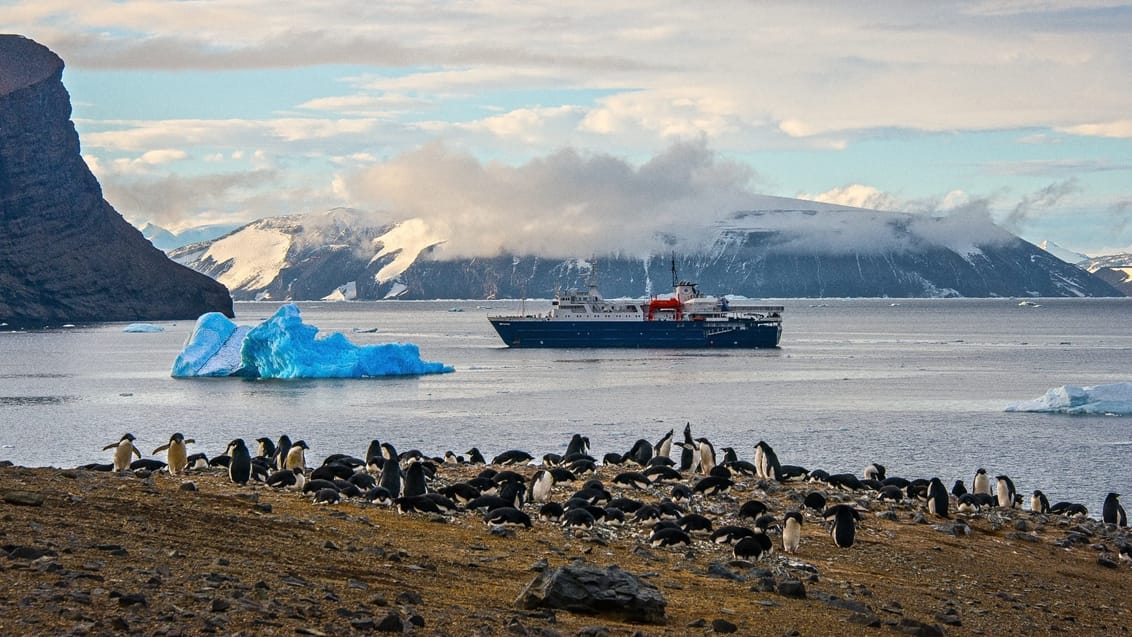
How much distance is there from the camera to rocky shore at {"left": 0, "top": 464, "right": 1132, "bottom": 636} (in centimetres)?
977

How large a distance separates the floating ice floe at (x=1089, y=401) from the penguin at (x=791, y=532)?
109 feet

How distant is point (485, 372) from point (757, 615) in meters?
61.8

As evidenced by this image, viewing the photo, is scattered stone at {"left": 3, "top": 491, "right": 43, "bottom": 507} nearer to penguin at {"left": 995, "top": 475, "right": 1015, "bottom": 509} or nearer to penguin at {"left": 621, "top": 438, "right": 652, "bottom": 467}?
penguin at {"left": 621, "top": 438, "right": 652, "bottom": 467}

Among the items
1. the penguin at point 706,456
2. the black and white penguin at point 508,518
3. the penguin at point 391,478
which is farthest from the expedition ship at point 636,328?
the black and white penguin at point 508,518

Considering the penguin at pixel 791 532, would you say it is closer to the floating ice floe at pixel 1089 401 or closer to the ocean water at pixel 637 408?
the ocean water at pixel 637 408

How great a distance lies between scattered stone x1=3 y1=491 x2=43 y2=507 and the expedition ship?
90342 millimetres

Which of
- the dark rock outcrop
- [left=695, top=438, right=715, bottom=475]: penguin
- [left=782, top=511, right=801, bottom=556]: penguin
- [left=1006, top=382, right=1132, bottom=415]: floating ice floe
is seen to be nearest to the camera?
the dark rock outcrop

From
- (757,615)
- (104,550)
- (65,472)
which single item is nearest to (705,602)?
(757,615)

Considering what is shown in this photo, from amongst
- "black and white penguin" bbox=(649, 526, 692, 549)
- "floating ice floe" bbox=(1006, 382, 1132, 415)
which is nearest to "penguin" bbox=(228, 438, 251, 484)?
"black and white penguin" bbox=(649, 526, 692, 549)

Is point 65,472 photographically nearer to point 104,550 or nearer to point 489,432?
point 104,550

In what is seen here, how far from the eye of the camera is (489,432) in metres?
41.0

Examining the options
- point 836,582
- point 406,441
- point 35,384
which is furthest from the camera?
point 35,384

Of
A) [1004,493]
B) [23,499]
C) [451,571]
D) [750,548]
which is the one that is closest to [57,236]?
[1004,493]

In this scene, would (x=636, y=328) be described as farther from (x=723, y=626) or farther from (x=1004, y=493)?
(x=723, y=626)
